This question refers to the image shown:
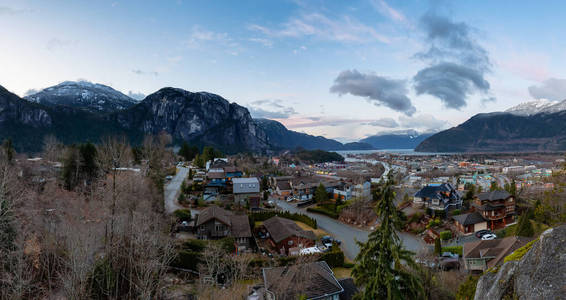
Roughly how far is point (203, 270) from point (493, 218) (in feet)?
126

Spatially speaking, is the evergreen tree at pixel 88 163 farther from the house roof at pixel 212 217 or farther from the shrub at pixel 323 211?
the shrub at pixel 323 211

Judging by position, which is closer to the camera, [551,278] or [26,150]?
[551,278]

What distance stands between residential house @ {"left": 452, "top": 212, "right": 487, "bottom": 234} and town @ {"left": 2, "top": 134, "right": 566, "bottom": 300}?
0.52 feet

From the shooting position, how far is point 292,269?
1973 cm

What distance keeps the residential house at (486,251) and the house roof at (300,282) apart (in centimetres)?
1356

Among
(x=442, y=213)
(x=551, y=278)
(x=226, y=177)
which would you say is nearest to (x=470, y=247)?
(x=442, y=213)

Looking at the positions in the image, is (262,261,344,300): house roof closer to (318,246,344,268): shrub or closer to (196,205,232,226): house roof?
(318,246,344,268): shrub

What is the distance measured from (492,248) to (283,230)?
20009 mm

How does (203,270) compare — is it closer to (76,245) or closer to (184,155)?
(76,245)

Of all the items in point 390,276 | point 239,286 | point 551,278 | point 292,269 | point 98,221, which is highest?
point 551,278

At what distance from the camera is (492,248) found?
24547mm

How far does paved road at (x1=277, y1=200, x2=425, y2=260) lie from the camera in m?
31.2

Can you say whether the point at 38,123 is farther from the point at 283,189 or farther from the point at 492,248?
the point at 492,248

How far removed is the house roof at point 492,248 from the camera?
2343cm
